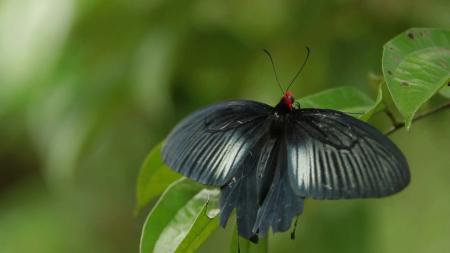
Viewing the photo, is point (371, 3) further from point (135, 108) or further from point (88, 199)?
point (88, 199)

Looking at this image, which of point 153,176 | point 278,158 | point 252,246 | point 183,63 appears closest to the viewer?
point 252,246

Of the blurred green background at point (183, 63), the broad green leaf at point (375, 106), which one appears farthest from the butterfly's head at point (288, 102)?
the blurred green background at point (183, 63)

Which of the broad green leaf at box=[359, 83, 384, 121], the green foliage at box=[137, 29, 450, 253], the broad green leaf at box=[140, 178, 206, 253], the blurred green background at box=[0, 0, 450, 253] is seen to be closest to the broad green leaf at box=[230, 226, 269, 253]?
the green foliage at box=[137, 29, 450, 253]

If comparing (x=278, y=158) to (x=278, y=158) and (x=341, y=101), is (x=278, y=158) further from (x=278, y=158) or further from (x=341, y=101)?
(x=341, y=101)

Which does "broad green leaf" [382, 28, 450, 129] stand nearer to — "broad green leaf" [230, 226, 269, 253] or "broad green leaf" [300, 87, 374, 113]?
"broad green leaf" [300, 87, 374, 113]

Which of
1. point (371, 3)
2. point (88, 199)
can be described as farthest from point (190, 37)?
point (88, 199)

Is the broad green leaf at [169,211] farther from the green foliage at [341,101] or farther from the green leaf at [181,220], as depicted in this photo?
the green foliage at [341,101]

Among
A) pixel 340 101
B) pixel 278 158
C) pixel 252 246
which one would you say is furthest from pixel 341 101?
pixel 252 246
